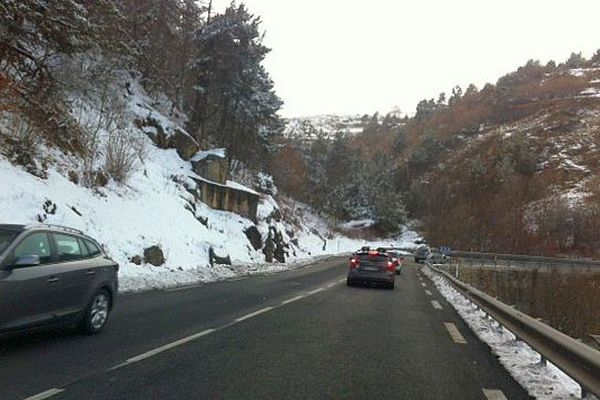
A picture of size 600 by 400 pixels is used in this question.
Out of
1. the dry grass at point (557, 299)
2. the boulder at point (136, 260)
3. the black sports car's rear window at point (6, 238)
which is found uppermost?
the black sports car's rear window at point (6, 238)

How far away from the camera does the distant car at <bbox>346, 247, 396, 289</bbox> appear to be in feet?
67.3

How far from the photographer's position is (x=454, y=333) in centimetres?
1038

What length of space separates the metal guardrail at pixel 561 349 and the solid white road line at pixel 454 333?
2.40ft

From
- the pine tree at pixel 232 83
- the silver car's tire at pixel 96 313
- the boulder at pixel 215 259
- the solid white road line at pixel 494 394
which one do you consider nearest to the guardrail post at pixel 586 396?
the solid white road line at pixel 494 394

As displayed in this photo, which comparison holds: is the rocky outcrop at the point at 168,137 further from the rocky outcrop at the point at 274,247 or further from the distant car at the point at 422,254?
the distant car at the point at 422,254

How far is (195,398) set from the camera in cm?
550

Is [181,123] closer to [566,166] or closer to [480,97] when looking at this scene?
[566,166]

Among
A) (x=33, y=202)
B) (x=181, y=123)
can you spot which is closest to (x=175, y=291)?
(x=33, y=202)

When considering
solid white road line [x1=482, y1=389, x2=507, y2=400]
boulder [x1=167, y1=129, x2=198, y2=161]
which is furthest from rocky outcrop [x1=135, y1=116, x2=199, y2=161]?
solid white road line [x1=482, y1=389, x2=507, y2=400]

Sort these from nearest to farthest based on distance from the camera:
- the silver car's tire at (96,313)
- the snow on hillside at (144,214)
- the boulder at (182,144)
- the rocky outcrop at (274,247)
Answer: the silver car's tire at (96,313) < the snow on hillside at (144,214) < the boulder at (182,144) < the rocky outcrop at (274,247)

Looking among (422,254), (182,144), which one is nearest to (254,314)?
(182,144)

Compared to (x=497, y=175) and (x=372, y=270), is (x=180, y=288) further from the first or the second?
(x=497, y=175)

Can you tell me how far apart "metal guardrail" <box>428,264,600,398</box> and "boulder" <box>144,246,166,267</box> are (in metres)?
13.7

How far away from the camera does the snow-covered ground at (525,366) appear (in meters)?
6.29
